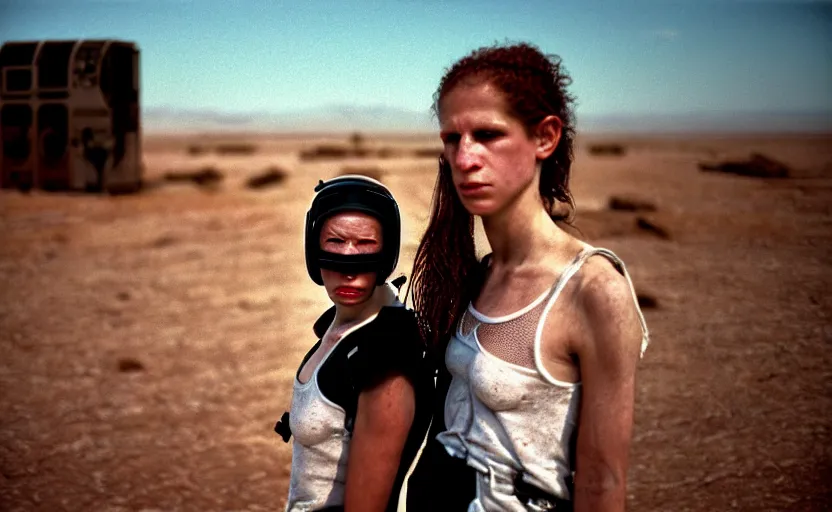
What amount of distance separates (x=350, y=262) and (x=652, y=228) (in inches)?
416

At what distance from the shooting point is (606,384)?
1.96 meters

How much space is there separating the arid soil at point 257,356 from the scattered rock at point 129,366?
2 cm

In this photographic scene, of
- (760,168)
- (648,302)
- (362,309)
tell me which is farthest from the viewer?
(760,168)

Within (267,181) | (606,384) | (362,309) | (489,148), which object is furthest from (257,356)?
(267,181)

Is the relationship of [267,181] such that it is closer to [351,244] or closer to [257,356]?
[257,356]

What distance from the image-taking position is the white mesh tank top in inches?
81.6

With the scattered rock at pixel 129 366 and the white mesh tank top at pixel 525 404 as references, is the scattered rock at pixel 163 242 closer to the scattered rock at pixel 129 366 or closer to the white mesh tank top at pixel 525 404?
the scattered rock at pixel 129 366

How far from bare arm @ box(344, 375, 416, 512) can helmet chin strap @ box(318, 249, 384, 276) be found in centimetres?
37

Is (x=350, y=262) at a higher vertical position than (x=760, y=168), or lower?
lower

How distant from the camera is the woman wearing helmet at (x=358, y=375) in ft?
7.27

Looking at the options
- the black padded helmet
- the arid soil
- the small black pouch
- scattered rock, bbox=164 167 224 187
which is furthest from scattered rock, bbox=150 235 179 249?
the black padded helmet

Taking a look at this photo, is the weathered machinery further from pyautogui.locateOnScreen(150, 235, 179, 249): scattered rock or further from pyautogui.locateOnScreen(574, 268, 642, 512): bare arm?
pyautogui.locateOnScreen(574, 268, 642, 512): bare arm

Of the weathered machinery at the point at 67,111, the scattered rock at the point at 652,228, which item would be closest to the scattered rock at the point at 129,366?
the scattered rock at the point at 652,228

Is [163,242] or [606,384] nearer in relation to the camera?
[606,384]
